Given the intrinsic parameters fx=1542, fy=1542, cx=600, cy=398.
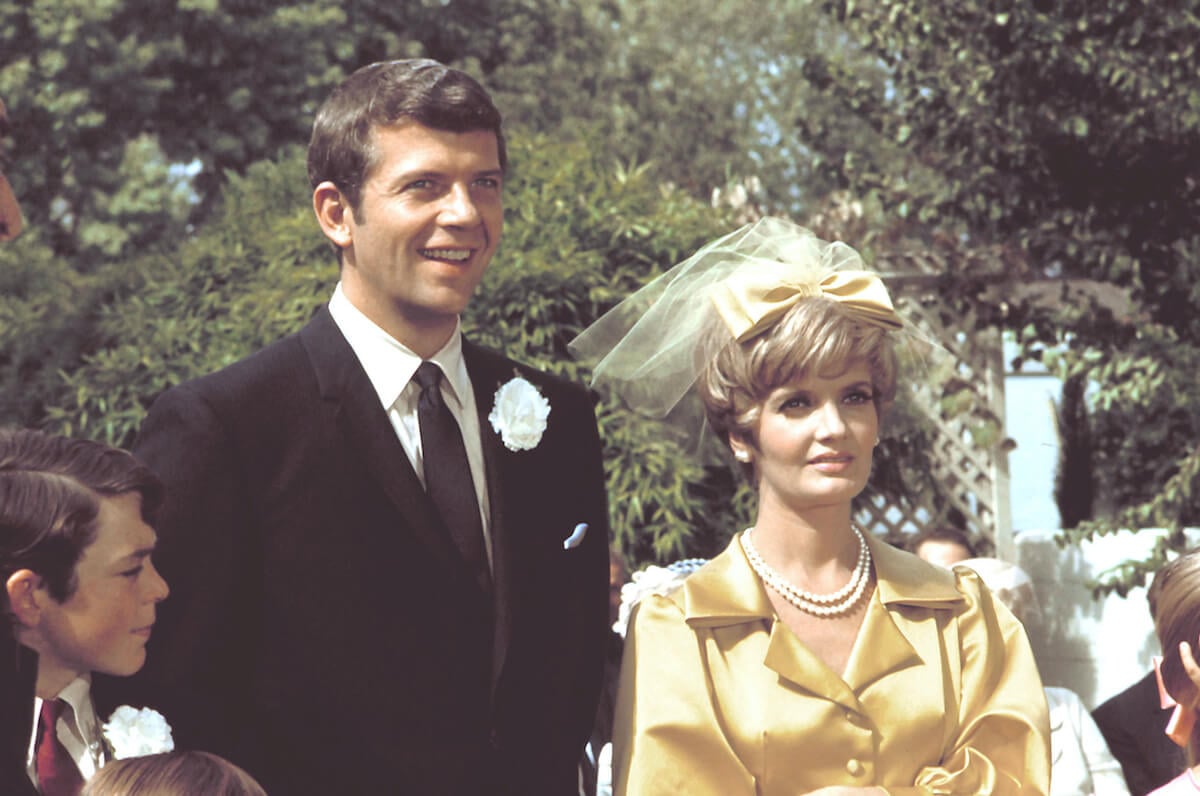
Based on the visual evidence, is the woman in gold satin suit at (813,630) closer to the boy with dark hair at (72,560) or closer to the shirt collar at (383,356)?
the shirt collar at (383,356)

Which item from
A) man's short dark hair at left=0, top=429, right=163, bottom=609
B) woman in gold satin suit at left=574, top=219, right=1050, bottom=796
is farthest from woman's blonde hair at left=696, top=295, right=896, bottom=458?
man's short dark hair at left=0, top=429, right=163, bottom=609

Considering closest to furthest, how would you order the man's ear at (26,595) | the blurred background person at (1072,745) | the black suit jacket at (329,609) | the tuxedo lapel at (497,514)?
the man's ear at (26,595)
the black suit jacket at (329,609)
the tuxedo lapel at (497,514)
the blurred background person at (1072,745)

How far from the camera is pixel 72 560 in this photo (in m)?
2.31

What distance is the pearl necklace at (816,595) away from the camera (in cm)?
281

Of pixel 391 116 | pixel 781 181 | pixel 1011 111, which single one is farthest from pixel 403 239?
pixel 781 181

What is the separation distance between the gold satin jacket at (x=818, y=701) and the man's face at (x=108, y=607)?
0.88 meters

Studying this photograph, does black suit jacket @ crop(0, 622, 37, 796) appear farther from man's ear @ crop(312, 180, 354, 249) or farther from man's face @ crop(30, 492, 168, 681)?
man's ear @ crop(312, 180, 354, 249)

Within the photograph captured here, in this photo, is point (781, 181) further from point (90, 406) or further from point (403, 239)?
point (403, 239)

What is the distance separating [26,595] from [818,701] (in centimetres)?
131

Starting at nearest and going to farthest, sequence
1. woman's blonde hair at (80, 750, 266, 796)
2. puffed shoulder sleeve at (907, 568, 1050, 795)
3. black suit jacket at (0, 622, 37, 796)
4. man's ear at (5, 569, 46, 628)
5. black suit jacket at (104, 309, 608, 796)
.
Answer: black suit jacket at (0, 622, 37, 796) → man's ear at (5, 569, 46, 628) → woman's blonde hair at (80, 750, 266, 796) → black suit jacket at (104, 309, 608, 796) → puffed shoulder sleeve at (907, 568, 1050, 795)

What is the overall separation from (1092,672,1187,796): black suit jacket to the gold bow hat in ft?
7.91

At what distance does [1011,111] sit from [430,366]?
370 centimetres

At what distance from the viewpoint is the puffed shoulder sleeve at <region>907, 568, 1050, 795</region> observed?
2.69 m

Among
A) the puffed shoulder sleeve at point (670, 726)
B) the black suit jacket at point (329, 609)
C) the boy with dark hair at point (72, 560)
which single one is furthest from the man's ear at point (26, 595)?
the puffed shoulder sleeve at point (670, 726)
